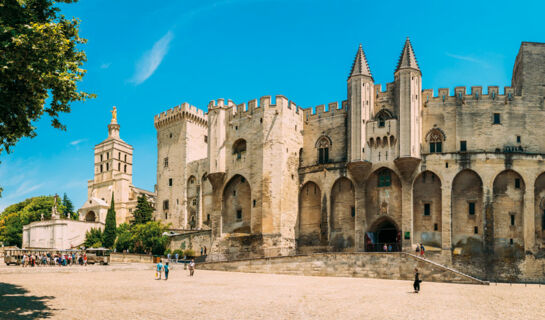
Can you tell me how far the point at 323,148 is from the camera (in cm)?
4600

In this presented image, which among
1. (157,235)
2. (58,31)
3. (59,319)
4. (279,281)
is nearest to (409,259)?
(279,281)

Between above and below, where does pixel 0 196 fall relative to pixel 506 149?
below

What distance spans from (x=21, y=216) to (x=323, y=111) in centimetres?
5359

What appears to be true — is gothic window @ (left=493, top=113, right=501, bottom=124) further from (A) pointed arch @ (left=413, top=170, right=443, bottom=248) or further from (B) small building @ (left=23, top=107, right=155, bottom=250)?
(B) small building @ (left=23, top=107, right=155, bottom=250)

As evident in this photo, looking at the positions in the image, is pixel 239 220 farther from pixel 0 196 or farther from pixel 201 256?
pixel 0 196

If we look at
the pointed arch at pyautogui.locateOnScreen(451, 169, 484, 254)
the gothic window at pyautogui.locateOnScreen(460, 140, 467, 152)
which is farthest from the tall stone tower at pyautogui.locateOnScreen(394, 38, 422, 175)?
the pointed arch at pyautogui.locateOnScreen(451, 169, 484, 254)

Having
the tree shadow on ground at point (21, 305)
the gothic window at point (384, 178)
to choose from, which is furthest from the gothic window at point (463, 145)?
the tree shadow on ground at point (21, 305)

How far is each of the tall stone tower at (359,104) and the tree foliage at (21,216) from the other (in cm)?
5259

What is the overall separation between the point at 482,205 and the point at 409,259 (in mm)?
9020

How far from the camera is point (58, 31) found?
16.5 m

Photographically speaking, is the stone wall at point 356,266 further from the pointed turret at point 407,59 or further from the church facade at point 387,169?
the pointed turret at point 407,59

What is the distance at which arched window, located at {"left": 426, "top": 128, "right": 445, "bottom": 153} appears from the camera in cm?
4162

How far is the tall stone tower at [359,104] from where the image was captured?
138 feet

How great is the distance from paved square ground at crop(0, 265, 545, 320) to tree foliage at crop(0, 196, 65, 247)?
158 ft
